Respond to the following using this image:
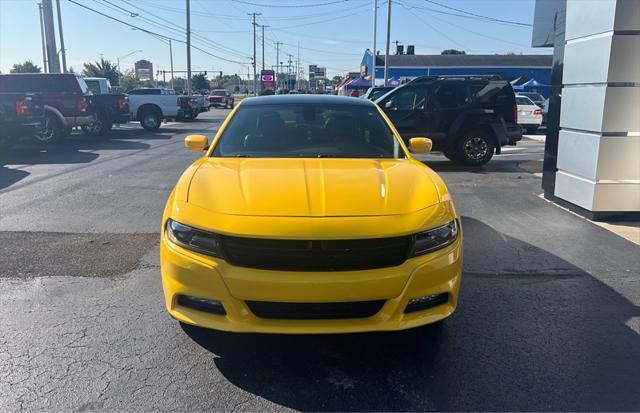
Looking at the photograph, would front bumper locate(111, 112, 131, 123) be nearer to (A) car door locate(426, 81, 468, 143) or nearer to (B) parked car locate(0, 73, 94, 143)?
(B) parked car locate(0, 73, 94, 143)

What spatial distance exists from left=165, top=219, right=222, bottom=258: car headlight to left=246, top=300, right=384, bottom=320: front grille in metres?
0.37

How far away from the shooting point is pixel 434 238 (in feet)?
10.0

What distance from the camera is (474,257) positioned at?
5270 millimetres

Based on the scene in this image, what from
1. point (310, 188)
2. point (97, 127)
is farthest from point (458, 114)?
point (97, 127)

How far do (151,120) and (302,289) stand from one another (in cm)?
2200

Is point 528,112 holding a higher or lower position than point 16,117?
higher

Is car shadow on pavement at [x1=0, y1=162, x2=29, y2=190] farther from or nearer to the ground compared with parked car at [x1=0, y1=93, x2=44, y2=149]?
nearer to the ground

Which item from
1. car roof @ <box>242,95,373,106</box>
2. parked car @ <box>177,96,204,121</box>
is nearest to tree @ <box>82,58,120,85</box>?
parked car @ <box>177,96,204,121</box>

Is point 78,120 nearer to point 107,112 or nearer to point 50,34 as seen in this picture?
point 107,112

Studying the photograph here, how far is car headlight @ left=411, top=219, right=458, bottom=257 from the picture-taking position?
2.97 m

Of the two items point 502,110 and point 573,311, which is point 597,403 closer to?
point 573,311

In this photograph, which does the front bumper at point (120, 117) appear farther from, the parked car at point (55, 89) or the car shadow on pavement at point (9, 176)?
the car shadow on pavement at point (9, 176)

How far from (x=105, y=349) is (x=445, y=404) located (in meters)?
2.16

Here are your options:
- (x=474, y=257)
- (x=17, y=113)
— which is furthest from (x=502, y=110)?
(x=17, y=113)
